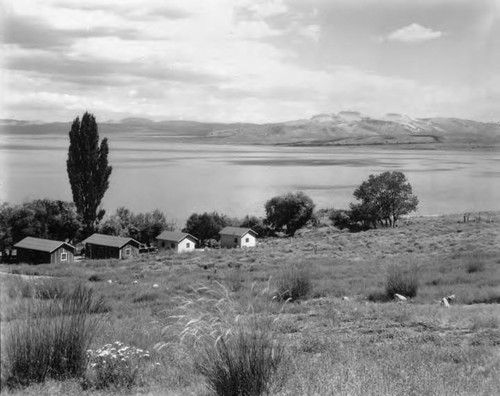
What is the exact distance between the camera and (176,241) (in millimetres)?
41844

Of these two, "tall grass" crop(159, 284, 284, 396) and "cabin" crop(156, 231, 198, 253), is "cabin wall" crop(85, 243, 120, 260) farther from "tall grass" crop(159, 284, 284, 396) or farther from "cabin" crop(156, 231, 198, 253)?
"tall grass" crop(159, 284, 284, 396)

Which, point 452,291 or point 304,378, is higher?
point 304,378

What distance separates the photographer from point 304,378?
4.29m

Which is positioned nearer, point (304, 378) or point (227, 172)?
point (304, 378)

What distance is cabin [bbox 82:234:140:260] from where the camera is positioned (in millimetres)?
38844

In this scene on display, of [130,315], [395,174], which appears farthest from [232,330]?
[395,174]

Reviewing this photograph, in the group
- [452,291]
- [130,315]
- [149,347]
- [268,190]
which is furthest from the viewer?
[268,190]

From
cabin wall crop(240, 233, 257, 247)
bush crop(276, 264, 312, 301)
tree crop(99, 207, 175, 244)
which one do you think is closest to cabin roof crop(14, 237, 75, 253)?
tree crop(99, 207, 175, 244)

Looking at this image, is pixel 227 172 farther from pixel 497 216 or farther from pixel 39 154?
pixel 497 216

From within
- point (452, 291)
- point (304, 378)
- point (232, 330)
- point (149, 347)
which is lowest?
point (452, 291)

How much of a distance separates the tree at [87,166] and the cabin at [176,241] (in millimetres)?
5875

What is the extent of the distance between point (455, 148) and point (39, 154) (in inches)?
2073

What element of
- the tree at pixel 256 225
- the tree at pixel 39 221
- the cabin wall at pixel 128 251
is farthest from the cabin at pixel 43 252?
the tree at pixel 256 225

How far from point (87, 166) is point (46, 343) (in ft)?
117
